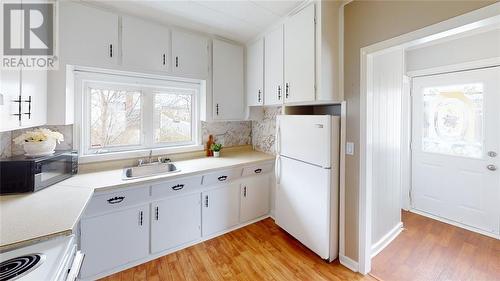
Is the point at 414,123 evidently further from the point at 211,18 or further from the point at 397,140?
the point at 211,18

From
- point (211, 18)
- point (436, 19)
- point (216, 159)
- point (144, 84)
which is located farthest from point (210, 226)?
point (436, 19)

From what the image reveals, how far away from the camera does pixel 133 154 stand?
7.76 feet

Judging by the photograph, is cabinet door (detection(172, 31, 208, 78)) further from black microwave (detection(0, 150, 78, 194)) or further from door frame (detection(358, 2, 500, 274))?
door frame (detection(358, 2, 500, 274))

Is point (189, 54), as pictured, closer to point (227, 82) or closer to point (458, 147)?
point (227, 82)

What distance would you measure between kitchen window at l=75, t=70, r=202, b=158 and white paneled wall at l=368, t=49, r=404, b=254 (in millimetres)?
2098

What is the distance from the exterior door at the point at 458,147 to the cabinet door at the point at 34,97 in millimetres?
4179

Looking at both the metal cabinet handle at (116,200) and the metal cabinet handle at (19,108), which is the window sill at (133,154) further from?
the metal cabinet handle at (19,108)

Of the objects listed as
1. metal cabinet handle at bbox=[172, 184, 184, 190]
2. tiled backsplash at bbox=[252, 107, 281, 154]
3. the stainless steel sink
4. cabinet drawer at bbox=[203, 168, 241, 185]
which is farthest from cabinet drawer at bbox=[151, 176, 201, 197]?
tiled backsplash at bbox=[252, 107, 281, 154]

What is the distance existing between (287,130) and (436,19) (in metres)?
1.41

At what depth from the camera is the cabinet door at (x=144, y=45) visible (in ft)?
6.77

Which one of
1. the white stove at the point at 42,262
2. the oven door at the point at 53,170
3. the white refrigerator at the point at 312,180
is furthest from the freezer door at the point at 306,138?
the oven door at the point at 53,170

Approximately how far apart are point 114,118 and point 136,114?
0.23 metres

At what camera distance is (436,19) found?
1.34 m

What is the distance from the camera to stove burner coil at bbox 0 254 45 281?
79cm
